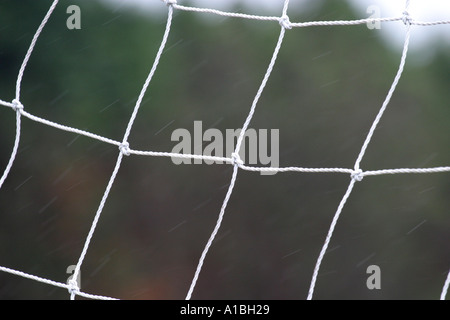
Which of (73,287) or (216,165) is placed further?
(216,165)

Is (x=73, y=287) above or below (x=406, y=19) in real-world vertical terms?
below

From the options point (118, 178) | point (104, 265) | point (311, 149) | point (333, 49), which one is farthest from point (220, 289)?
point (333, 49)

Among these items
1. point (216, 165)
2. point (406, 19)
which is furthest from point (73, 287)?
point (216, 165)

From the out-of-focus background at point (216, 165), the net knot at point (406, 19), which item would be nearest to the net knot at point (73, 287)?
the net knot at point (406, 19)

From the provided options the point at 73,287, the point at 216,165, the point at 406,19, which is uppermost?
A: the point at 216,165

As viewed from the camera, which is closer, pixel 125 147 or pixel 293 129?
pixel 125 147

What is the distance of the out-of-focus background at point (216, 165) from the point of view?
458 centimetres

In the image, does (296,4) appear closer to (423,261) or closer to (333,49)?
(333,49)

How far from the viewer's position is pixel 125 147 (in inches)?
57.7

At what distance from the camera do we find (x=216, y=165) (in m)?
5.25

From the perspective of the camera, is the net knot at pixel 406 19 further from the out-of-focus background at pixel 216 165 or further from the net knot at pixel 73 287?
the out-of-focus background at pixel 216 165

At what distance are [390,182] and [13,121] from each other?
3.30 m

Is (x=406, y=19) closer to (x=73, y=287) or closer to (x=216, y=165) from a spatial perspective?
Result: (x=73, y=287)
